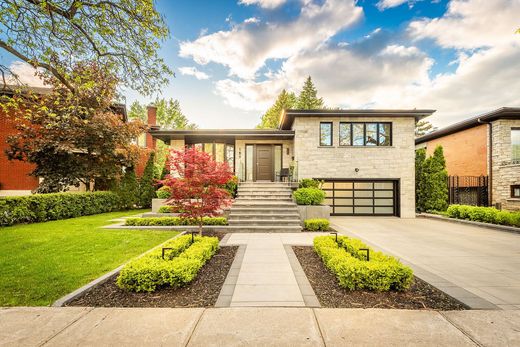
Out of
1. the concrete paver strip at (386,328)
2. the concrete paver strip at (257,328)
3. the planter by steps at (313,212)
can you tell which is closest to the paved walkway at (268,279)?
the concrete paver strip at (257,328)

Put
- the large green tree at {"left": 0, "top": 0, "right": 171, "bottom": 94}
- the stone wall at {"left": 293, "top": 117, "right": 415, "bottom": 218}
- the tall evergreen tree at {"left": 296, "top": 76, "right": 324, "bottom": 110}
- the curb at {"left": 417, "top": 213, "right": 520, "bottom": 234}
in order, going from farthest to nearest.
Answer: the tall evergreen tree at {"left": 296, "top": 76, "right": 324, "bottom": 110}
the stone wall at {"left": 293, "top": 117, "right": 415, "bottom": 218}
the curb at {"left": 417, "top": 213, "right": 520, "bottom": 234}
the large green tree at {"left": 0, "top": 0, "right": 171, "bottom": 94}

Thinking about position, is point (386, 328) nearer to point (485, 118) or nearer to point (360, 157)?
point (360, 157)

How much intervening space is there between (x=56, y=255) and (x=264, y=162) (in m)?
11.0

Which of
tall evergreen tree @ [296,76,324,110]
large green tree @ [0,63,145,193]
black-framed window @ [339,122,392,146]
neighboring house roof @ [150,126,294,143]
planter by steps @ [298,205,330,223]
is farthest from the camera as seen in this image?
tall evergreen tree @ [296,76,324,110]

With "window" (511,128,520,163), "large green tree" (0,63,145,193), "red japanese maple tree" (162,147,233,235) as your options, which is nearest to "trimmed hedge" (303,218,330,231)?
"red japanese maple tree" (162,147,233,235)

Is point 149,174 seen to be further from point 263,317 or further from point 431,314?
point 431,314

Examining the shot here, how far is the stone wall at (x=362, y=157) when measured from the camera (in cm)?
1216

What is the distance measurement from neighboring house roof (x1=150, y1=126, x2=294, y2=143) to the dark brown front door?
35.4 inches

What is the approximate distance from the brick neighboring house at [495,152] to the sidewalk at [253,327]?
43.5ft

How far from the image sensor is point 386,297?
11.0ft

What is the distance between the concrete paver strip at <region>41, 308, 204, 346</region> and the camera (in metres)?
2.36

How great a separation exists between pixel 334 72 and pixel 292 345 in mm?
18429

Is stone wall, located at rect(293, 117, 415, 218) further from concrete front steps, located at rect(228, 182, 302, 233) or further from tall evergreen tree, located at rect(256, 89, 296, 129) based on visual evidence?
tall evergreen tree, located at rect(256, 89, 296, 129)

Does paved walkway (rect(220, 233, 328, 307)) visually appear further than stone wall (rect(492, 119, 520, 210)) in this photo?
No
